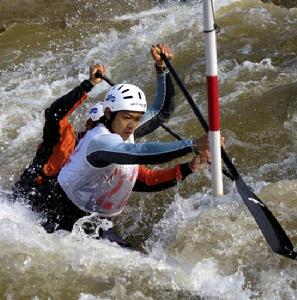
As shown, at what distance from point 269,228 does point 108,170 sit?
1087 millimetres

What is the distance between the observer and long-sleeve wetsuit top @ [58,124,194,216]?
12.4 ft

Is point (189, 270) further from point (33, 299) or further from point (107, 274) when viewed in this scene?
point (33, 299)

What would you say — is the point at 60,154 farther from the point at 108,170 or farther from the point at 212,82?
the point at 212,82

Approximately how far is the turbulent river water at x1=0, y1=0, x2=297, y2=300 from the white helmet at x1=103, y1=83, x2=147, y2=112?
0.84 meters

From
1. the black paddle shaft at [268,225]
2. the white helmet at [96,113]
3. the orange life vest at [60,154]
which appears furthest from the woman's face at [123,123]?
the orange life vest at [60,154]

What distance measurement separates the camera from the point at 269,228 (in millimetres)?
3852

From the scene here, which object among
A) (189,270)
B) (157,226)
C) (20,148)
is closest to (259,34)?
(20,148)

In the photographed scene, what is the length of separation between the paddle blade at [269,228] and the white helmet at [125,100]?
0.78m

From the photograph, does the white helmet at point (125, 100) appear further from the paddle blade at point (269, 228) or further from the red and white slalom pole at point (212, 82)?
the paddle blade at point (269, 228)

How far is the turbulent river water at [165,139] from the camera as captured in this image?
3.99m

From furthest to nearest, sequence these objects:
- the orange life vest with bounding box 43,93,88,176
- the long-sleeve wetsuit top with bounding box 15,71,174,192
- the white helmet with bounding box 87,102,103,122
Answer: the orange life vest with bounding box 43,93,88,176
the long-sleeve wetsuit top with bounding box 15,71,174,192
the white helmet with bounding box 87,102,103,122

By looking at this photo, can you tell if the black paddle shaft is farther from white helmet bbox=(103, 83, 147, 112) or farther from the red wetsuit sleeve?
the red wetsuit sleeve

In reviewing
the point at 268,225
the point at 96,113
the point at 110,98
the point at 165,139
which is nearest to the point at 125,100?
the point at 110,98

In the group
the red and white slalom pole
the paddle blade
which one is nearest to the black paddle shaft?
the paddle blade
